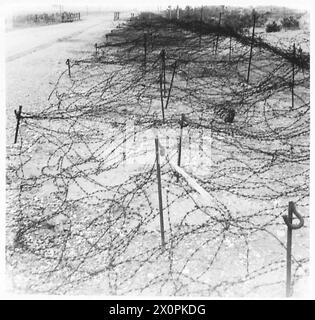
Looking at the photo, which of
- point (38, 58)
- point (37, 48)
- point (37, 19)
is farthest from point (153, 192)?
point (37, 19)

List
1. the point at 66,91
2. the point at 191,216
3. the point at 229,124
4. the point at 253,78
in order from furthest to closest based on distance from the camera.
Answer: the point at 253,78
the point at 66,91
the point at 229,124
the point at 191,216

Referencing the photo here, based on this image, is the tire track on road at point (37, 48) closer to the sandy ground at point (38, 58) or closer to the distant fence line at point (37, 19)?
the sandy ground at point (38, 58)

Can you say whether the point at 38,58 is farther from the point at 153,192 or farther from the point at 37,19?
the point at 37,19

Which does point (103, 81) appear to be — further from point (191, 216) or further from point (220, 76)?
point (191, 216)

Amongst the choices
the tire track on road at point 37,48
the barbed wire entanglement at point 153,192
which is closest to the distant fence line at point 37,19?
the tire track on road at point 37,48

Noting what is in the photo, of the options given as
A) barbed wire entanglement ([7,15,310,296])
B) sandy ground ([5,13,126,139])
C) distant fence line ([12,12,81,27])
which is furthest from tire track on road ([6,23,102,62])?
distant fence line ([12,12,81,27])
